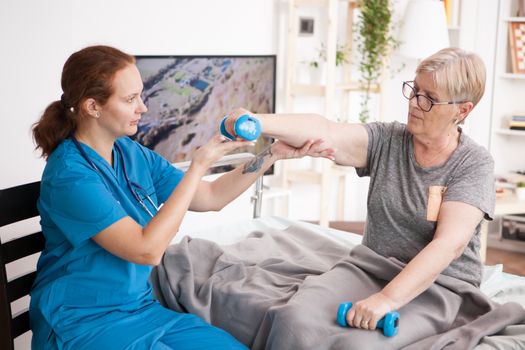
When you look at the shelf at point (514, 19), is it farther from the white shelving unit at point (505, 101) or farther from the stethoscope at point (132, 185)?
the stethoscope at point (132, 185)

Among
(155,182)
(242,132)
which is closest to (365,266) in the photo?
(242,132)

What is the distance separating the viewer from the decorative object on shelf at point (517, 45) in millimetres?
4285

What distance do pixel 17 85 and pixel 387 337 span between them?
76.8 inches

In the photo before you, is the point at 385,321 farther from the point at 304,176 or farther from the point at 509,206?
the point at 304,176

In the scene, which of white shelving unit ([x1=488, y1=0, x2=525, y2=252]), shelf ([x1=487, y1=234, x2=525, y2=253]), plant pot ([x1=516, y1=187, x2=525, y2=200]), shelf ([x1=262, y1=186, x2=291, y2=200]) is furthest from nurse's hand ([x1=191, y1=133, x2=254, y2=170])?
shelf ([x1=487, y1=234, x2=525, y2=253])

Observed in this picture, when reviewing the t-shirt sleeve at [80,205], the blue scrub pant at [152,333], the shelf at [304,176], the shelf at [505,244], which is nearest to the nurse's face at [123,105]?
Answer: the t-shirt sleeve at [80,205]

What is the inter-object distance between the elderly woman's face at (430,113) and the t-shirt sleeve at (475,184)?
0.11m

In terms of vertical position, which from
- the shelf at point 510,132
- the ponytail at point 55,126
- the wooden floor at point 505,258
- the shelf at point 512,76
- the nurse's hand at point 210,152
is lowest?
the wooden floor at point 505,258

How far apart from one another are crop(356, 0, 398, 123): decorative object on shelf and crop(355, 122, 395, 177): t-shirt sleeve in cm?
255

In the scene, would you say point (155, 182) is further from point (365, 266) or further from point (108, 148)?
point (365, 266)

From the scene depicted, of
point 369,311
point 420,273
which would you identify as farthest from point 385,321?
point 420,273

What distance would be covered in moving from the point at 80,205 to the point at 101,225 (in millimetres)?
68

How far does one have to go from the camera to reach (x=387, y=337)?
5.07ft

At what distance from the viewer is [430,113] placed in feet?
5.90
